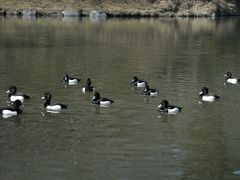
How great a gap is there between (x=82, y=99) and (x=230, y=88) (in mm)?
11092

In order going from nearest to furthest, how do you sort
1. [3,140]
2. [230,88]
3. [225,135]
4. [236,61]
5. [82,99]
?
[3,140] < [225,135] < [82,99] < [230,88] < [236,61]

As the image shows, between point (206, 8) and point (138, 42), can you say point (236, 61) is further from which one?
point (206, 8)

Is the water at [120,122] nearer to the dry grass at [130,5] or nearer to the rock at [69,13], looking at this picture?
the rock at [69,13]

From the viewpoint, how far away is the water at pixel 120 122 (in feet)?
75.8

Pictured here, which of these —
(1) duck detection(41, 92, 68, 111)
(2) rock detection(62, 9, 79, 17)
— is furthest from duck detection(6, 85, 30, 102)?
(2) rock detection(62, 9, 79, 17)

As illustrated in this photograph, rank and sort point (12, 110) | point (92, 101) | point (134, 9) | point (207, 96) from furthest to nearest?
point (134, 9)
point (207, 96)
point (92, 101)
point (12, 110)

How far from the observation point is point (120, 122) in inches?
1198

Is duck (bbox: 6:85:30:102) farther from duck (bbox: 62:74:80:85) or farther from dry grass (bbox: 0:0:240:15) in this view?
dry grass (bbox: 0:0:240:15)

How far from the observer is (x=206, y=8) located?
169 m

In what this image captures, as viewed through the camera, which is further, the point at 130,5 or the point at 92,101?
the point at 130,5

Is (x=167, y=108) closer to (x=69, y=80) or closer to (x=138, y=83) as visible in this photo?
(x=138, y=83)

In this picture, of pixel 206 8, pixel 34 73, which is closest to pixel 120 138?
pixel 34 73

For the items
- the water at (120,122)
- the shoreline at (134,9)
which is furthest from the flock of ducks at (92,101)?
the shoreline at (134,9)

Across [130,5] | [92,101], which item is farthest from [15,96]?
[130,5]
